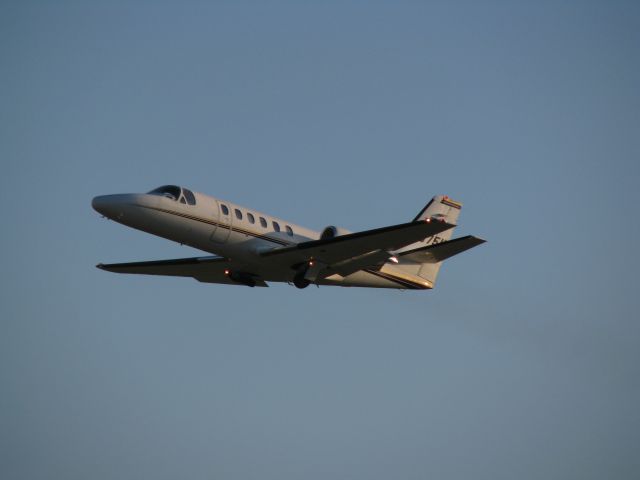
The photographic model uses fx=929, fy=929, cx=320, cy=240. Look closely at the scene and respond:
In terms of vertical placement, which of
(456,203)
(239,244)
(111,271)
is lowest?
(111,271)

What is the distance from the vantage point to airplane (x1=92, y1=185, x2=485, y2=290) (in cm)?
2666

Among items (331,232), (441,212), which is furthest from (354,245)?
(441,212)

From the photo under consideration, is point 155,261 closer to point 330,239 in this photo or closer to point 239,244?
point 239,244

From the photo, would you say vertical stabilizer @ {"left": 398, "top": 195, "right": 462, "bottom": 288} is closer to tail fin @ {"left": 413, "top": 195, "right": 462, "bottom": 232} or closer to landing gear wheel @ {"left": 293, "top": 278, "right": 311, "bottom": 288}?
tail fin @ {"left": 413, "top": 195, "right": 462, "bottom": 232}

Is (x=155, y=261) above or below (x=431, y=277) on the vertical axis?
below

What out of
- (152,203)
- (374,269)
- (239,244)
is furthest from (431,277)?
(152,203)

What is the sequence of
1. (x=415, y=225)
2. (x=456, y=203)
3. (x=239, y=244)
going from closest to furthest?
(x=415, y=225) < (x=239, y=244) < (x=456, y=203)

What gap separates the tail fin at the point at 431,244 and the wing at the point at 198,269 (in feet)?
16.2

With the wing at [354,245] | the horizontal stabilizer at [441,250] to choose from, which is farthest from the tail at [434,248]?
the wing at [354,245]

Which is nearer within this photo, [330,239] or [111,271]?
[330,239]

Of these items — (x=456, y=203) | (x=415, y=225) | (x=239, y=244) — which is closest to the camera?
(x=415, y=225)

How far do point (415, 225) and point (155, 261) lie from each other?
953 cm

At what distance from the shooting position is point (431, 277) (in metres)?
31.5

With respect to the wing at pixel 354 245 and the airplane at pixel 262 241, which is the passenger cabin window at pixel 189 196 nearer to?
the airplane at pixel 262 241
